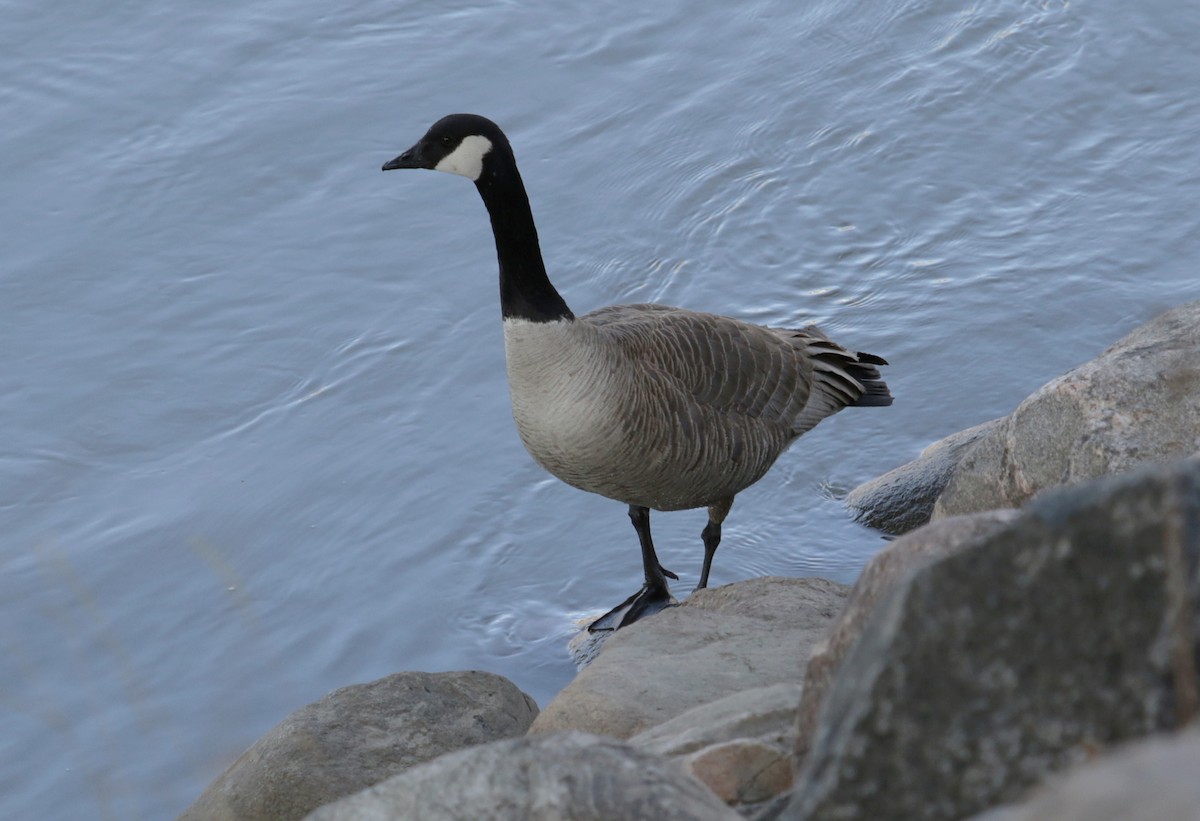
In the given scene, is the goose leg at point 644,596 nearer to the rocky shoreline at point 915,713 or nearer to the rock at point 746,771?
the rocky shoreline at point 915,713

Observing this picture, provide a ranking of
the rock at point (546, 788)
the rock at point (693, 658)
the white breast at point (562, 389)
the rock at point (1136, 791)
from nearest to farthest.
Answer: the rock at point (1136, 791) → the rock at point (546, 788) → the rock at point (693, 658) → the white breast at point (562, 389)

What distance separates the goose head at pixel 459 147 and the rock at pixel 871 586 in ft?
11.3

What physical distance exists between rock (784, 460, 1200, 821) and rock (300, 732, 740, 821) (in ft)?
1.75

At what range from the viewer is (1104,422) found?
5.45m

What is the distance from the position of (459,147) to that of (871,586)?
3580 millimetres

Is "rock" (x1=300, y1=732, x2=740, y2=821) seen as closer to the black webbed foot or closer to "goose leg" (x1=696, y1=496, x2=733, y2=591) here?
the black webbed foot

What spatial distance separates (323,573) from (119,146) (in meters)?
4.39

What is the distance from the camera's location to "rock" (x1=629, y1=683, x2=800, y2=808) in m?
3.70

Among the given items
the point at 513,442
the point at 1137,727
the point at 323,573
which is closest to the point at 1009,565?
the point at 1137,727

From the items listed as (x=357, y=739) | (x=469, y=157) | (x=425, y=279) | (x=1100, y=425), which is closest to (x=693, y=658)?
(x=357, y=739)

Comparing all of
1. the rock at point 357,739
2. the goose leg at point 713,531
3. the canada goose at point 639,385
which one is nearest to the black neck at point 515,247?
the canada goose at point 639,385

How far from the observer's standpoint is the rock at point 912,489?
7.45 meters

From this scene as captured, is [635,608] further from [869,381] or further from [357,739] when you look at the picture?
[357,739]

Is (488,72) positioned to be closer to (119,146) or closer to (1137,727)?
(119,146)
